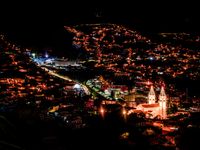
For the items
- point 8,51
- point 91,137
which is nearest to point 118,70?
point 8,51

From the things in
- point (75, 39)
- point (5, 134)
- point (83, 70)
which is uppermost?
point (75, 39)

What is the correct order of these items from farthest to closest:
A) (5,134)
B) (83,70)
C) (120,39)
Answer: (120,39), (83,70), (5,134)

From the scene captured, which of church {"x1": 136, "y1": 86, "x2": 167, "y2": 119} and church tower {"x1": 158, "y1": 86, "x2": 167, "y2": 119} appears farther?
church tower {"x1": 158, "y1": 86, "x2": 167, "y2": 119}

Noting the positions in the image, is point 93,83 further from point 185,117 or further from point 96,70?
point 185,117

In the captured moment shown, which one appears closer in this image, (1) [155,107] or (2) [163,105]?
(1) [155,107]

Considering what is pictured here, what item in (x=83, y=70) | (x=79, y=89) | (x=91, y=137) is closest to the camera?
(x=91, y=137)

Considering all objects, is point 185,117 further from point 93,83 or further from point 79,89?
point 93,83

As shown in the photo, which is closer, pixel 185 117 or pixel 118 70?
pixel 185 117

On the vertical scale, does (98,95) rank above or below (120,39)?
below

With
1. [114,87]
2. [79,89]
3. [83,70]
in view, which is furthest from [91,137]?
[83,70]

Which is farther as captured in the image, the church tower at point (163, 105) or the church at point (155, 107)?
the church tower at point (163, 105)
